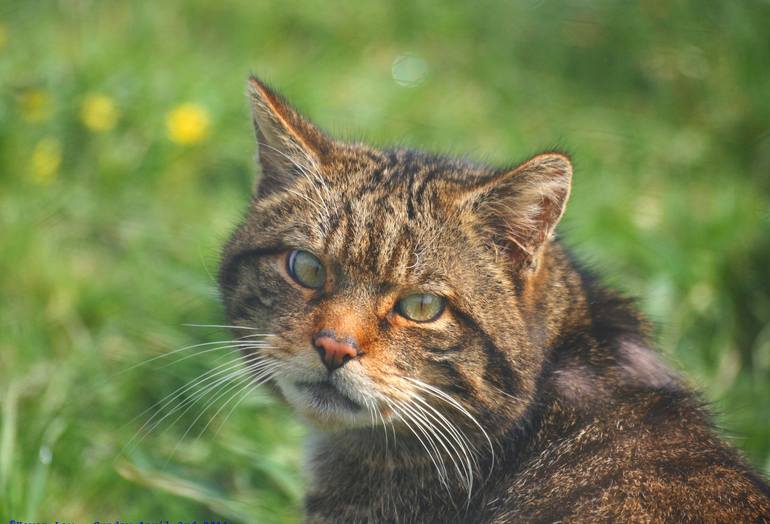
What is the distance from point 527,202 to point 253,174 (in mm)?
2302

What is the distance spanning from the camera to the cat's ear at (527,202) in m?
2.85

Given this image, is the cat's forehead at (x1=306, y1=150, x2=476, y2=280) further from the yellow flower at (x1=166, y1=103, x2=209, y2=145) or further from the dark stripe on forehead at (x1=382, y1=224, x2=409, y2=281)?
the yellow flower at (x1=166, y1=103, x2=209, y2=145)

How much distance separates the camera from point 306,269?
9.63 feet

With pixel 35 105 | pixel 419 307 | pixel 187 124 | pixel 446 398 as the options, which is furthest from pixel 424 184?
pixel 35 105

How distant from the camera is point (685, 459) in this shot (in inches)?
102

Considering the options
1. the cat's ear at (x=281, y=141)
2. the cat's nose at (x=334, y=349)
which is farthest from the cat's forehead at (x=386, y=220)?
the cat's nose at (x=334, y=349)

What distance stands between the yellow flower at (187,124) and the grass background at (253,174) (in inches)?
1.5

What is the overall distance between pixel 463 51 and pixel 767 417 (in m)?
3.76

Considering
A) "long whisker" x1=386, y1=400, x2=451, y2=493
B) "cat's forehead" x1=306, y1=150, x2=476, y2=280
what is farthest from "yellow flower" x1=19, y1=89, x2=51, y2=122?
"long whisker" x1=386, y1=400, x2=451, y2=493

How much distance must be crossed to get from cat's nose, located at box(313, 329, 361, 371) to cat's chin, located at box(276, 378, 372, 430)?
84 millimetres

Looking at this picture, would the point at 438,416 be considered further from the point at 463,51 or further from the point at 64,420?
the point at 463,51

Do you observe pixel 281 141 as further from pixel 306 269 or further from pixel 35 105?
pixel 35 105

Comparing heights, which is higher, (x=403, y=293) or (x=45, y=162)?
(x=403, y=293)

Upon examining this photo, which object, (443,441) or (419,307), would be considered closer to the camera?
(419,307)
